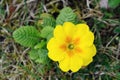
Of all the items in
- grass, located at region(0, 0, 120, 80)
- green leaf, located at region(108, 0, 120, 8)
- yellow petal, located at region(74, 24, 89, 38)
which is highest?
green leaf, located at region(108, 0, 120, 8)

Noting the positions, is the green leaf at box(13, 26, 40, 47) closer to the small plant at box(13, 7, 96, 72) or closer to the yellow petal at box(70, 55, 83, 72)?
the small plant at box(13, 7, 96, 72)

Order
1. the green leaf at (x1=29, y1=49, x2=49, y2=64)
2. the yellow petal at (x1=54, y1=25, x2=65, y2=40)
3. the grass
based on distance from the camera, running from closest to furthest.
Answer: the yellow petal at (x1=54, y1=25, x2=65, y2=40), the green leaf at (x1=29, y1=49, x2=49, y2=64), the grass

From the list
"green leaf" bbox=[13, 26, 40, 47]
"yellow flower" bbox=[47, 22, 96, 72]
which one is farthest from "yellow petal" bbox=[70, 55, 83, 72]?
"green leaf" bbox=[13, 26, 40, 47]

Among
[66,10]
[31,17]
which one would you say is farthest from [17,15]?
[66,10]

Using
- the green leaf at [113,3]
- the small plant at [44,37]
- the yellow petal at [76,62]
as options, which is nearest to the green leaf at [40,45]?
the small plant at [44,37]

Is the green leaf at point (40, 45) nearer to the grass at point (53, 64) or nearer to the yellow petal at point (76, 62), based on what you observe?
the grass at point (53, 64)

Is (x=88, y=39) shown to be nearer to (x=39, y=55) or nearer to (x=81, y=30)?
(x=81, y=30)

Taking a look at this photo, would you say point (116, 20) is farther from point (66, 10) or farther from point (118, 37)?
point (66, 10)
